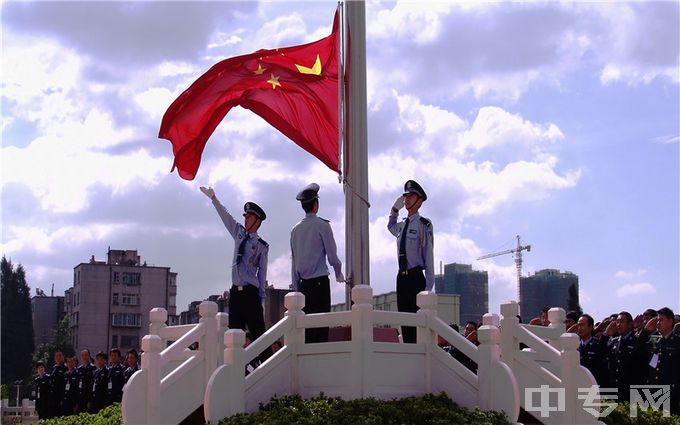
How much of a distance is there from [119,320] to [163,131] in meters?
68.8

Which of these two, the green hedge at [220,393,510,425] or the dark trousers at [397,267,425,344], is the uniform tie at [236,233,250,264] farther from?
the green hedge at [220,393,510,425]

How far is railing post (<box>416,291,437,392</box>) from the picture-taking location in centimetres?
1132

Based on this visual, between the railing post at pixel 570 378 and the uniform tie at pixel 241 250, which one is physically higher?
the uniform tie at pixel 241 250

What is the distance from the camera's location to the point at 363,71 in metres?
14.0

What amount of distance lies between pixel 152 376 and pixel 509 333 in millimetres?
4475

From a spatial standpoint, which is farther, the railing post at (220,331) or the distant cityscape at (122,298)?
the distant cityscape at (122,298)

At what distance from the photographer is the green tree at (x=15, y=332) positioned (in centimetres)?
6806

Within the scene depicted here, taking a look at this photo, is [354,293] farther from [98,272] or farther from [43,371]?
[98,272]

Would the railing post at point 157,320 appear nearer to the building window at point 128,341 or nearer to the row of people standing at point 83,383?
the row of people standing at point 83,383

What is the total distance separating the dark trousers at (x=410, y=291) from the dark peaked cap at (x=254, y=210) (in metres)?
2.10

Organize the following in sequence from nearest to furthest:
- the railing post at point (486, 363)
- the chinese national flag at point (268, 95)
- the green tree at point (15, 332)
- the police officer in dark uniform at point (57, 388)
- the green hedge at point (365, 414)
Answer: the green hedge at point (365, 414)
the railing post at point (486, 363)
the chinese national flag at point (268, 95)
the police officer in dark uniform at point (57, 388)
the green tree at point (15, 332)

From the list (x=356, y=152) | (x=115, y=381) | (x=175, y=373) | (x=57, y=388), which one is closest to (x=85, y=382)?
(x=57, y=388)

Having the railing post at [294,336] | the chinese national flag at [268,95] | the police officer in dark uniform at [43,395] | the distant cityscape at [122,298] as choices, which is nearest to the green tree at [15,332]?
the distant cityscape at [122,298]

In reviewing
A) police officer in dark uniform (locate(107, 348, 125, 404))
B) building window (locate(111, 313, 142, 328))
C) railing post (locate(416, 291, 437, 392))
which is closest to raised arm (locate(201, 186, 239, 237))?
railing post (locate(416, 291, 437, 392))
